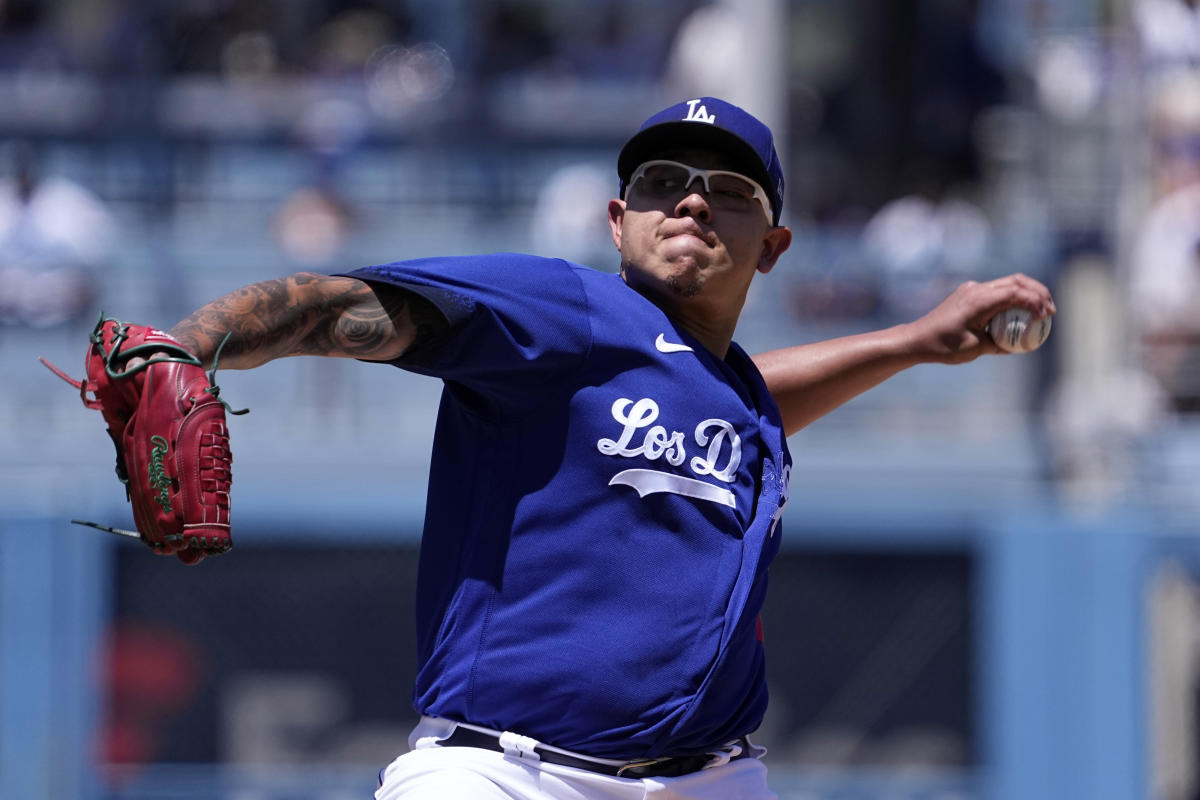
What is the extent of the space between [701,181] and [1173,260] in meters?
6.60

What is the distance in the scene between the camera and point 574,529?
8.96 ft

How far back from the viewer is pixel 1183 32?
961cm

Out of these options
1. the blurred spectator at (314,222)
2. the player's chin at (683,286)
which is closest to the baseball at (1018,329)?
the player's chin at (683,286)

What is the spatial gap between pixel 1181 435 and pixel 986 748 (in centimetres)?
198

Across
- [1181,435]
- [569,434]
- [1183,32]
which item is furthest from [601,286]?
[1183,32]

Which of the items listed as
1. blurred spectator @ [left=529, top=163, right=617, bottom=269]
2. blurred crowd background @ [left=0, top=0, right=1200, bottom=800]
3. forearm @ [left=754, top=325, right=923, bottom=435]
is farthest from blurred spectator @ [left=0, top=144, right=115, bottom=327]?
forearm @ [left=754, top=325, right=923, bottom=435]

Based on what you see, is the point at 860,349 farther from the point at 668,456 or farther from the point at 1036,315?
the point at 668,456

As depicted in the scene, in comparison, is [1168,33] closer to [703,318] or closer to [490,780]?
[703,318]

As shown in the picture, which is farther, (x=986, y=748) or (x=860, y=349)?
(x=986, y=748)

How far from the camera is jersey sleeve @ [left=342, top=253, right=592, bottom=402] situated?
2592mm

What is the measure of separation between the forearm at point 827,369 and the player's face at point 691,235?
18.6 inches

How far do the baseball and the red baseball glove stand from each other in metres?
1.72

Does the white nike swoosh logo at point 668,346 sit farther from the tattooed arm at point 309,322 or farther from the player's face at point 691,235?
the tattooed arm at point 309,322

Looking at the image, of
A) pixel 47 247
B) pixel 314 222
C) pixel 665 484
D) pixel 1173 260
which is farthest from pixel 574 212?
pixel 665 484
